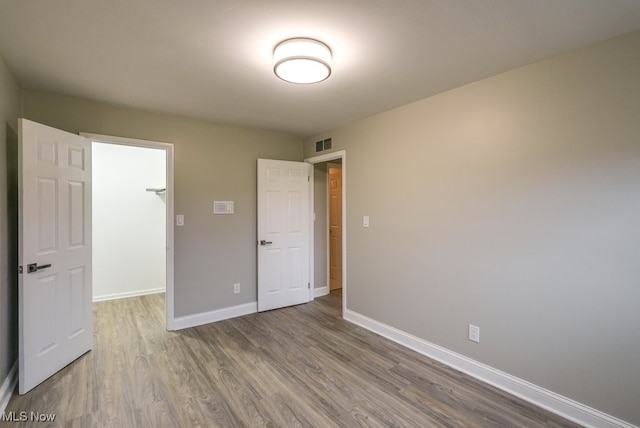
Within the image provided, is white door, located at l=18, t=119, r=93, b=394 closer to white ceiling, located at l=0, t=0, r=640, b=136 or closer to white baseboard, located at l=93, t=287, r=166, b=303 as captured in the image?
white ceiling, located at l=0, t=0, r=640, b=136

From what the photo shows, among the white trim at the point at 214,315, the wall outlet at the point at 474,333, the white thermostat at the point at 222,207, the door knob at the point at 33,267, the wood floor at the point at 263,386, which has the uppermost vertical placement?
the white thermostat at the point at 222,207

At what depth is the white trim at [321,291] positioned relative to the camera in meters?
4.60

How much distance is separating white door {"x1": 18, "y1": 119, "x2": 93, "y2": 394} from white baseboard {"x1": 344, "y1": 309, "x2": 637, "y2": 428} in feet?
9.74

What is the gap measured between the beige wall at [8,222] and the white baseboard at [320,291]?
10.7 ft

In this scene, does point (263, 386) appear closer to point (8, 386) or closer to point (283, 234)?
point (8, 386)

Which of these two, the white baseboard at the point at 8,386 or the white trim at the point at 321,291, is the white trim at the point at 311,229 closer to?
the white trim at the point at 321,291

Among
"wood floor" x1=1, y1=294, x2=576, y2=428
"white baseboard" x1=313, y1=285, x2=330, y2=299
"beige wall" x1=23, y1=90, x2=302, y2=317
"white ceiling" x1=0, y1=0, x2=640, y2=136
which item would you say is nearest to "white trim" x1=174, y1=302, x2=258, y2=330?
"beige wall" x1=23, y1=90, x2=302, y2=317

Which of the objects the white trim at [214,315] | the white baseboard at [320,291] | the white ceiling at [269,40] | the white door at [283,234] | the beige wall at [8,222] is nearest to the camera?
the white ceiling at [269,40]

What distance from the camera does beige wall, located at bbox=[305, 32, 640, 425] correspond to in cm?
179

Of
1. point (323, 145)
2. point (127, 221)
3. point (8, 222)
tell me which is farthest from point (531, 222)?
point (127, 221)

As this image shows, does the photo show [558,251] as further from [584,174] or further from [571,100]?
[571,100]

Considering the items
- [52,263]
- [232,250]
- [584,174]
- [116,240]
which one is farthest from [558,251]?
[116,240]

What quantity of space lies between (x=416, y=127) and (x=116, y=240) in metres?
4.59

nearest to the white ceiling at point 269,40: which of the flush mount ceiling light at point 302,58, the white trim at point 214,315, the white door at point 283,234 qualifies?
the flush mount ceiling light at point 302,58
